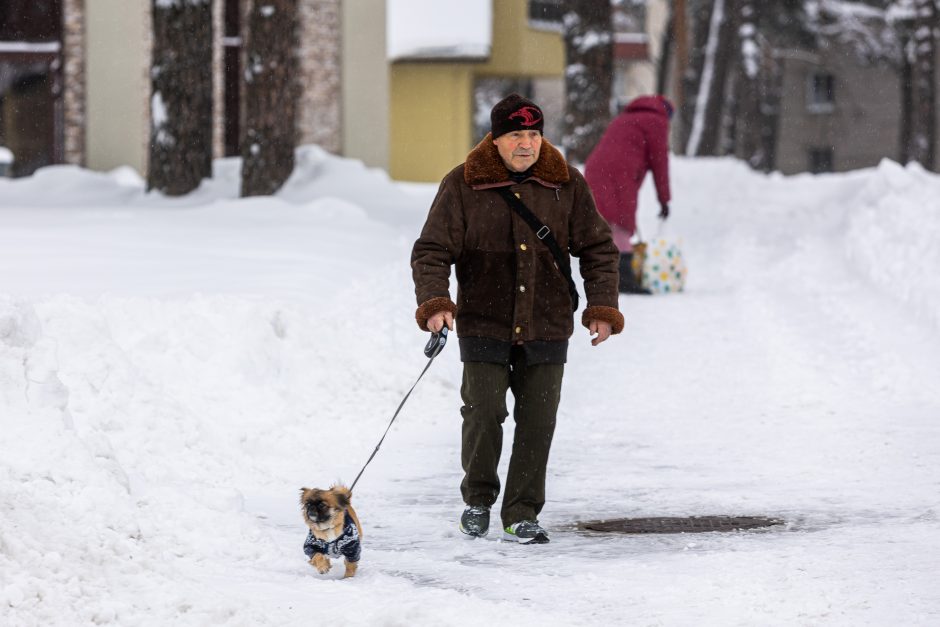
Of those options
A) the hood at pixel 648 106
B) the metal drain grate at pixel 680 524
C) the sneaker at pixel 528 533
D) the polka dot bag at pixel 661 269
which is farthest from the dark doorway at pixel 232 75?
the sneaker at pixel 528 533

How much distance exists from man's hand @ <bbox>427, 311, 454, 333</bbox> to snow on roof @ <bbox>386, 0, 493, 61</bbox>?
2478cm

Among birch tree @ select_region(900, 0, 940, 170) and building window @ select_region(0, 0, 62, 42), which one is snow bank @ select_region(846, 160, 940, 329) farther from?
building window @ select_region(0, 0, 62, 42)

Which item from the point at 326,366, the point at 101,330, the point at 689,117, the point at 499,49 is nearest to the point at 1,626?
the point at 101,330

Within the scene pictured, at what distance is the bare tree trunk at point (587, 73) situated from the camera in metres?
21.1

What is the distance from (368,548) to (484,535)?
0.52 metres

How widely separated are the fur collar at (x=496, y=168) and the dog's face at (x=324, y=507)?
1439 millimetres

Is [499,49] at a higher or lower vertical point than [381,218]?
higher

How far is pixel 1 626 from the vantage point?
428 centimetres

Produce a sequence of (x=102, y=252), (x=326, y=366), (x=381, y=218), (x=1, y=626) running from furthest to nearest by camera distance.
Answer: (x=381, y=218) → (x=102, y=252) → (x=326, y=366) → (x=1, y=626)

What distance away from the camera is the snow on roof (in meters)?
30.0

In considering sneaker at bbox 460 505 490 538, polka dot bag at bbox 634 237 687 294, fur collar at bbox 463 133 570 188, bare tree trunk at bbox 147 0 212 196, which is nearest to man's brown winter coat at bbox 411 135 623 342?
fur collar at bbox 463 133 570 188

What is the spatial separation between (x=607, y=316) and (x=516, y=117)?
2.80ft

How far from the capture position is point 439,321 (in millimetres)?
5770

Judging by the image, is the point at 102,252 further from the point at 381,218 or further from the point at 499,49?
the point at 499,49
